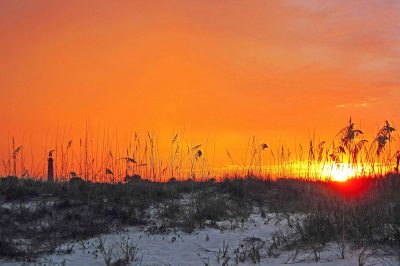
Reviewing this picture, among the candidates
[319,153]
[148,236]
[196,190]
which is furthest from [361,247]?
[319,153]

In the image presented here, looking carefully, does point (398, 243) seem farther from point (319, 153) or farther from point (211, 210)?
point (319, 153)

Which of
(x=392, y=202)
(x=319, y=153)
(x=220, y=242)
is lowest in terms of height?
(x=220, y=242)

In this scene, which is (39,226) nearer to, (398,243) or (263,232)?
(263,232)

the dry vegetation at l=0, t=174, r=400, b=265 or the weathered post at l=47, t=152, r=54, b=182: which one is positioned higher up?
the weathered post at l=47, t=152, r=54, b=182

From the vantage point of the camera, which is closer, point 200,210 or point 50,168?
point 200,210

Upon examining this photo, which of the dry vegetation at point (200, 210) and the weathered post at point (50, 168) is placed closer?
the dry vegetation at point (200, 210)

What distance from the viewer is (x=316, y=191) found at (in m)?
13.7

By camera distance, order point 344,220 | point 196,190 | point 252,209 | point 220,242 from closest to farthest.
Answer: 1. point 344,220
2. point 220,242
3. point 252,209
4. point 196,190

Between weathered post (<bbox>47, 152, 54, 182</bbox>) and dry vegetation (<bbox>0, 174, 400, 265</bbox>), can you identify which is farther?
weathered post (<bbox>47, 152, 54, 182</bbox>)

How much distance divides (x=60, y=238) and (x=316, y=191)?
754 cm

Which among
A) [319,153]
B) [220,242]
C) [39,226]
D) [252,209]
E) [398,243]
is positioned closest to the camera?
[398,243]

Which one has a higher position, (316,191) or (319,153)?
(319,153)

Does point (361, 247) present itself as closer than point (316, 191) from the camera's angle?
Yes

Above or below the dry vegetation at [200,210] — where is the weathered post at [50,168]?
above
